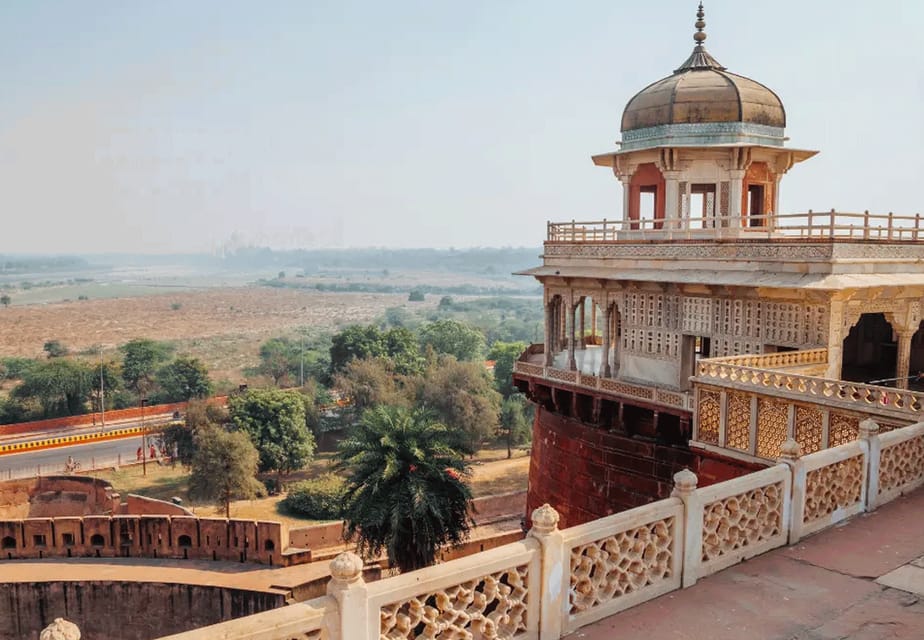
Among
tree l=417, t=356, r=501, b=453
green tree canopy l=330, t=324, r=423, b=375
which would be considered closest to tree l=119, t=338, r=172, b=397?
green tree canopy l=330, t=324, r=423, b=375

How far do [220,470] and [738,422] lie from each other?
25906 millimetres

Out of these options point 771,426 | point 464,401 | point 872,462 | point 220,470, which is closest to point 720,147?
point 771,426

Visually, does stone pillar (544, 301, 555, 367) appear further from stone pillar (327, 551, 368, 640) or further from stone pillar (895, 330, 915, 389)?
stone pillar (327, 551, 368, 640)

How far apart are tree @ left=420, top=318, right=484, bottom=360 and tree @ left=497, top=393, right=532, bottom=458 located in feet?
75.7

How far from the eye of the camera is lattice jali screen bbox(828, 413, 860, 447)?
1056cm

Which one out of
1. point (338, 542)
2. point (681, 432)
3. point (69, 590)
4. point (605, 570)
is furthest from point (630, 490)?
point (69, 590)

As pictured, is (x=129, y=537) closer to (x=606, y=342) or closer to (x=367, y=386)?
(x=606, y=342)

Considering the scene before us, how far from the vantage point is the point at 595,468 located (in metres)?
17.9

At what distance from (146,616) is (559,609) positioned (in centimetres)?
2154

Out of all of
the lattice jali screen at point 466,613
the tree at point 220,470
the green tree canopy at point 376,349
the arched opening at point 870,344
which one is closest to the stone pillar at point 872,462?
the lattice jali screen at point 466,613

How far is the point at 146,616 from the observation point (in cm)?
2347

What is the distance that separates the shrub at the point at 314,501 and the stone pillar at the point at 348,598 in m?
29.6

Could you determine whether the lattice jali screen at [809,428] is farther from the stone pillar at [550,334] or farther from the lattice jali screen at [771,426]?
the stone pillar at [550,334]

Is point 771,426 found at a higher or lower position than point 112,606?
higher
